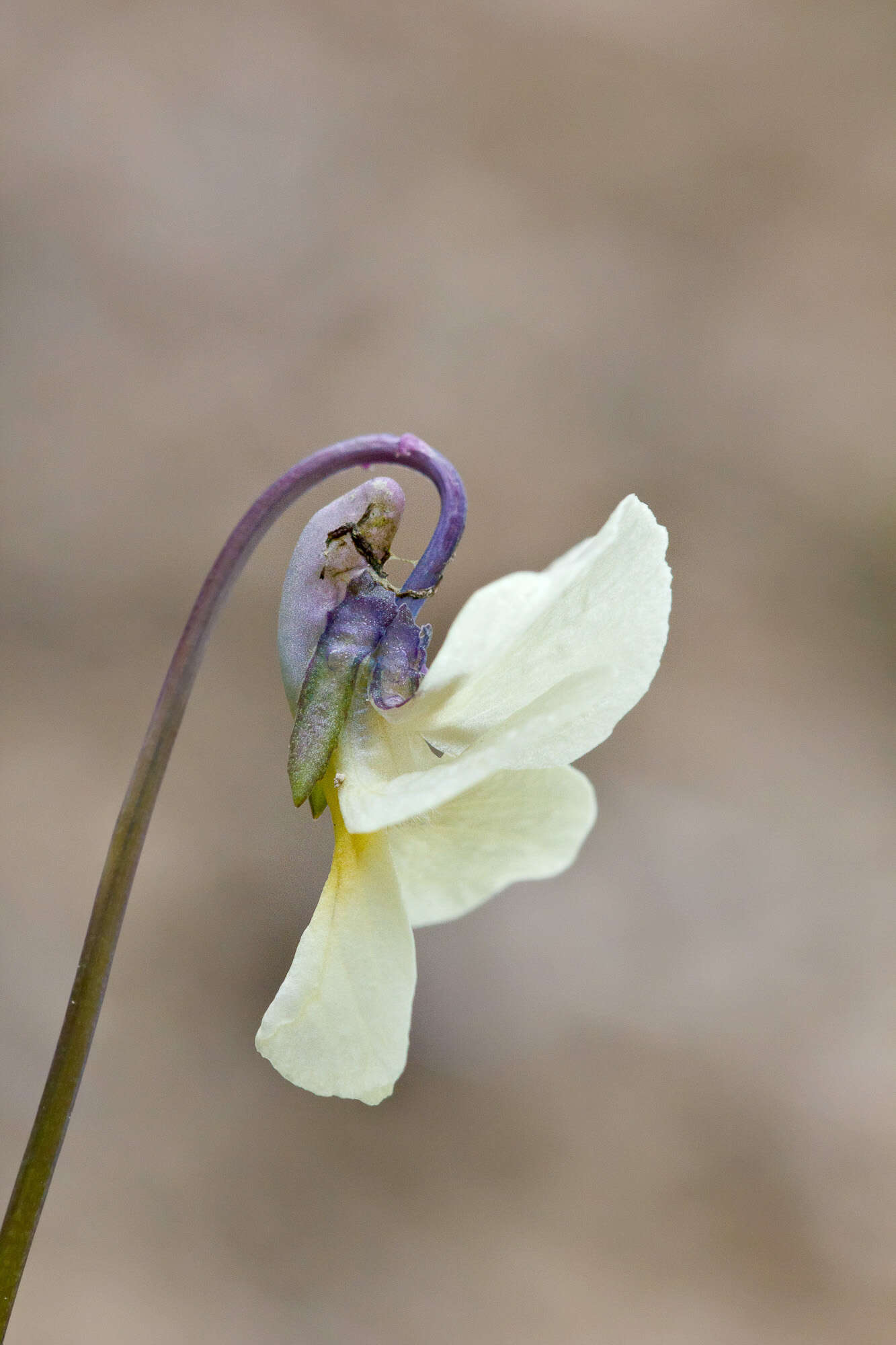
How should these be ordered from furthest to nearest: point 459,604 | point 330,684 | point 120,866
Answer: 1. point 459,604
2. point 330,684
3. point 120,866

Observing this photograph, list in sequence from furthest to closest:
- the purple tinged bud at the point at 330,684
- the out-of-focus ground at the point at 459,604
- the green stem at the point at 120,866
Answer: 1. the out-of-focus ground at the point at 459,604
2. the purple tinged bud at the point at 330,684
3. the green stem at the point at 120,866

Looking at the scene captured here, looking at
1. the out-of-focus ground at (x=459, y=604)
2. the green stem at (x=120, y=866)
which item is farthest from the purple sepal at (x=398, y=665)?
the out-of-focus ground at (x=459, y=604)

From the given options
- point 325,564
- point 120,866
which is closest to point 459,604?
point 325,564

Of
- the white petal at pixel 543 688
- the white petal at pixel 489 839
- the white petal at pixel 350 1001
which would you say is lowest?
the white petal at pixel 350 1001

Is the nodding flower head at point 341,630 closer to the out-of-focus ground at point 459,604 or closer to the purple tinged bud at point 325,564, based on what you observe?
the purple tinged bud at point 325,564

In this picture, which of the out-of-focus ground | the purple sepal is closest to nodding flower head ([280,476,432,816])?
the purple sepal

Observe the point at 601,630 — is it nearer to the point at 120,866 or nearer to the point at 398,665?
the point at 398,665
